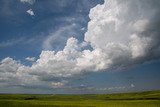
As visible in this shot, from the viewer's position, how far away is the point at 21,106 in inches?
3248

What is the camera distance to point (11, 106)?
8175 centimetres

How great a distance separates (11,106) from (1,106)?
3.46 meters

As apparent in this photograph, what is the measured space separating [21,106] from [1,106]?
6.96 meters

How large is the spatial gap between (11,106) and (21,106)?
3532 mm

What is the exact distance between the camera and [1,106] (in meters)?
80.4
